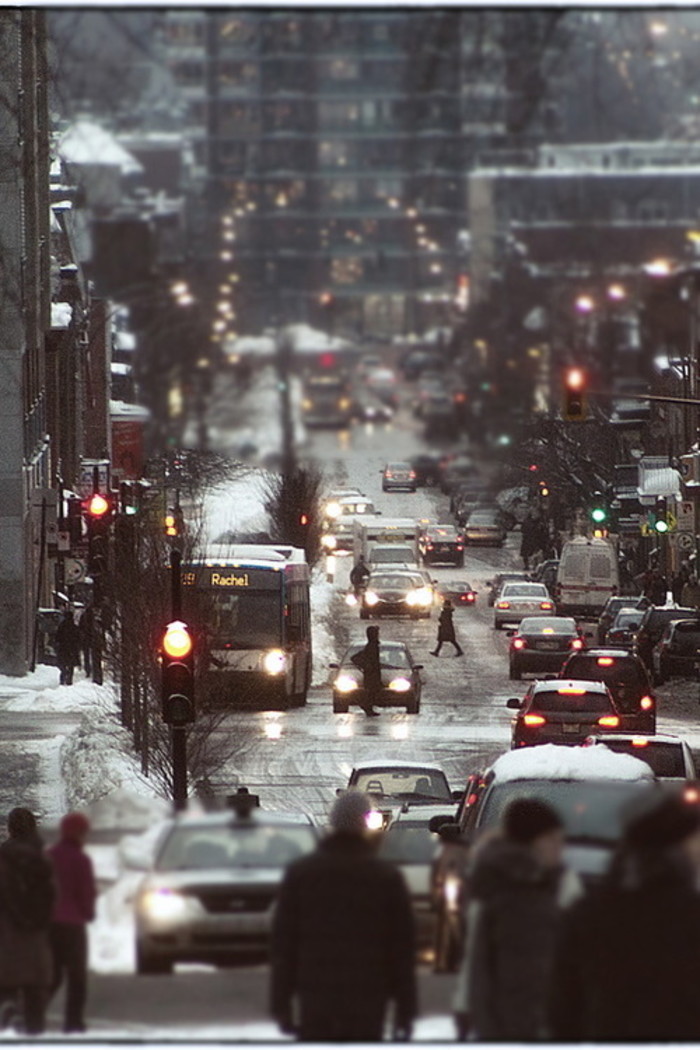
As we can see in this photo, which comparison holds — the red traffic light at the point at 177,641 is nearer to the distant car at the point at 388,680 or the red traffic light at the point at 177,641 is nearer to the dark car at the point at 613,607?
the distant car at the point at 388,680

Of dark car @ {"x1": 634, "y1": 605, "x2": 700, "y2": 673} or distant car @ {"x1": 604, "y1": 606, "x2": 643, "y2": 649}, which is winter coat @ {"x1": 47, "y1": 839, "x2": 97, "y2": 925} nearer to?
dark car @ {"x1": 634, "y1": 605, "x2": 700, "y2": 673}

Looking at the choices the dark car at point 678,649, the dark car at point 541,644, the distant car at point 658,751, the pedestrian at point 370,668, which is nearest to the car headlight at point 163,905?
the pedestrian at point 370,668

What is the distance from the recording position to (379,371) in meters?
16.1

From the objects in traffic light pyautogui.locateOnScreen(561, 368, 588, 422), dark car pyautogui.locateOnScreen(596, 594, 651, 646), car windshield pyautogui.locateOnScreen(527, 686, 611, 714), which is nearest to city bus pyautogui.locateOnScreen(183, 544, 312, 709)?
car windshield pyautogui.locateOnScreen(527, 686, 611, 714)

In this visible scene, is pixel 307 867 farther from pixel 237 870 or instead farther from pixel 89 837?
pixel 89 837

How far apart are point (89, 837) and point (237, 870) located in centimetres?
84

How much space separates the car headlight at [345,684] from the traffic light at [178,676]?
501 cm

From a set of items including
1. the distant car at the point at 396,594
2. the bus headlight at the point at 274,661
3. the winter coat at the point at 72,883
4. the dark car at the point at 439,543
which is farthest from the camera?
the bus headlight at the point at 274,661

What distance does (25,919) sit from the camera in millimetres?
11383

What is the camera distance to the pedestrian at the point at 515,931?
1062 centimetres

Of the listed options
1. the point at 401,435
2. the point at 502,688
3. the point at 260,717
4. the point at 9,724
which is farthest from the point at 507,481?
the point at 9,724

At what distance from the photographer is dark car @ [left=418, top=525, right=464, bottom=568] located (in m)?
19.6

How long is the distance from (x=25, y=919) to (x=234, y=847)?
106 cm

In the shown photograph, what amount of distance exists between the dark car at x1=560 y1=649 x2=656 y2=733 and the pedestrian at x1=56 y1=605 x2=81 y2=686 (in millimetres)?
8052
